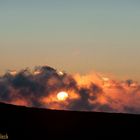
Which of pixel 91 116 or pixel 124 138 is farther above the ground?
pixel 91 116

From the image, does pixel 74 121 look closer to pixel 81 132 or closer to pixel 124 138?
pixel 81 132

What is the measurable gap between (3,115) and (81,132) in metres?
7.11

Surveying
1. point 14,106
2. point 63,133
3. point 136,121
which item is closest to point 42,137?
point 63,133

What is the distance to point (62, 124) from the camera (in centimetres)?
4547

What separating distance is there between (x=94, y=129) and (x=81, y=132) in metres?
1.20

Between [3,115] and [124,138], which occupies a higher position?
[3,115]

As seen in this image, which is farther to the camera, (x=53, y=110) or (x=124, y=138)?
(x=53, y=110)

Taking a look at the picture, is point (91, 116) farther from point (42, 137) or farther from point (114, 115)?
point (42, 137)

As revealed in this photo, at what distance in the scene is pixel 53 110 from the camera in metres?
47.3

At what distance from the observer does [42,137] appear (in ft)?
143

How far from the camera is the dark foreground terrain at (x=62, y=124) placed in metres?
43.9

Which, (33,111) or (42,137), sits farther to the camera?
(33,111)

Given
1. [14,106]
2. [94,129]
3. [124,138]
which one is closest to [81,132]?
[94,129]

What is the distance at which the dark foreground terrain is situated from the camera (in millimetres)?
43875
